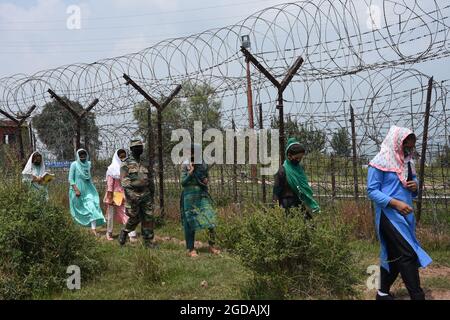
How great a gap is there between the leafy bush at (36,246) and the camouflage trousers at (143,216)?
1222mm

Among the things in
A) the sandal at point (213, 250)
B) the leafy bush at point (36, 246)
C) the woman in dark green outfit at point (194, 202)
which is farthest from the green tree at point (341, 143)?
the leafy bush at point (36, 246)

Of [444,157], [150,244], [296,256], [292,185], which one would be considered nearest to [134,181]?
[150,244]

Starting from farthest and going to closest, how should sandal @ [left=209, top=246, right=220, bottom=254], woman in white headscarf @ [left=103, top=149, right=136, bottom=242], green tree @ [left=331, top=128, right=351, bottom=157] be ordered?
woman in white headscarf @ [left=103, top=149, right=136, bottom=242] → green tree @ [left=331, top=128, right=351, bottom=157] → sandal @ [left=209, top=246, right=220, bottom=254]

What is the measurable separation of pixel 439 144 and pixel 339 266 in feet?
9.92

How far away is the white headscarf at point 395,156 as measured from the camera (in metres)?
3.89

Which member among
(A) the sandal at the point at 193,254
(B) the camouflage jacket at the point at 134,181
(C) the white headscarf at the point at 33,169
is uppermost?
(C) the white headscarf at the point at 33,169

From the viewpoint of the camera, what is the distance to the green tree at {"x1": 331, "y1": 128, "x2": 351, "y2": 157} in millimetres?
6577

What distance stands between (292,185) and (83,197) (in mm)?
4188

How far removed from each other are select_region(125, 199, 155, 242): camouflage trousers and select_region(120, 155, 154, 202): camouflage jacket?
3.3 inches

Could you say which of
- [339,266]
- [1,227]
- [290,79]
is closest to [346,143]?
[290,79]

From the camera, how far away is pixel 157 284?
15.1ft

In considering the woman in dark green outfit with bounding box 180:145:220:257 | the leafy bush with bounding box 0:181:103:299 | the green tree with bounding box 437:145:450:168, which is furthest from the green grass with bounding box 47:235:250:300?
the green tree with bounding box 437:145:450:168

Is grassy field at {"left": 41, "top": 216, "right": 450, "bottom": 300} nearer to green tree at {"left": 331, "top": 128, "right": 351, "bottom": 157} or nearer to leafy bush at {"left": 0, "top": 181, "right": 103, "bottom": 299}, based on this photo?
leafy bush at {"left": 0, "top": 181, "right": 103, "bottom": 299}

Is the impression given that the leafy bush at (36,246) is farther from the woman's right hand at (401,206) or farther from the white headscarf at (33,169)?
the woman's right hand at (401,206)
